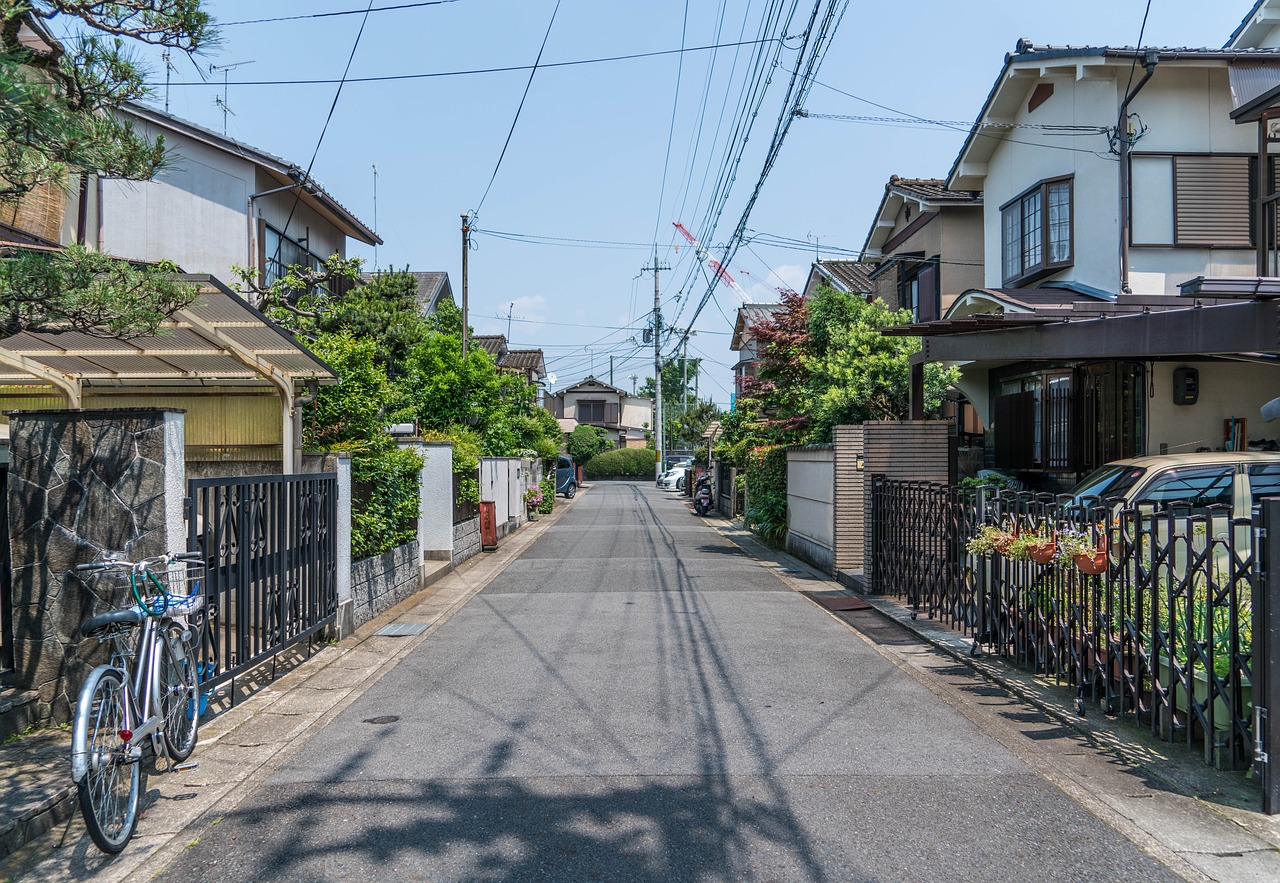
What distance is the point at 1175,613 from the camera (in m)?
5.38

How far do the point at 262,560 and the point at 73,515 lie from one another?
159 centimetres

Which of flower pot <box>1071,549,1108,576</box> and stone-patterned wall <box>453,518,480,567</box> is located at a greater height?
flower pot <box>1071,549,1108,576</box>

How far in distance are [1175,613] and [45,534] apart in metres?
6.78

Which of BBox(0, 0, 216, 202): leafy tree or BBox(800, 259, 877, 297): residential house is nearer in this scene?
BBox(0, 0, 216, 202): leafy tree

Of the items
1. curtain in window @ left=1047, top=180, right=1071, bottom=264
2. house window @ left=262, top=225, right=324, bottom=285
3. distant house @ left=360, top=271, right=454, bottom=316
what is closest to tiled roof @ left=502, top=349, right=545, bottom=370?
distant house @ left=360, top=271, right=454, bottom=316

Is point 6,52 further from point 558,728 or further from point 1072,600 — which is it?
point 1072,600

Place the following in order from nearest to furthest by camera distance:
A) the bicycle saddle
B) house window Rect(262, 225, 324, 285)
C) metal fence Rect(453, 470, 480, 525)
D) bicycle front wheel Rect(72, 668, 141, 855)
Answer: bicycle front wheel Rect(72, 668, 141, 855) < the bicycle saddle < metal fence Rect(453, 470, 480, 525) < house window Rect(262, 225, 324, 285)

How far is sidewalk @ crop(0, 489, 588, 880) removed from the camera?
416 centimetres

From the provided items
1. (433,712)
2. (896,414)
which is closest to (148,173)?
(433,712)

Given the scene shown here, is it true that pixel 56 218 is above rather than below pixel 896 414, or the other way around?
above

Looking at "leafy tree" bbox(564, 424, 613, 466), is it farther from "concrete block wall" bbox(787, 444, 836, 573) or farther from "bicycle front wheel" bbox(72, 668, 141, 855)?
"bicycle front wheel" bbox(72, 668, 141, 855)

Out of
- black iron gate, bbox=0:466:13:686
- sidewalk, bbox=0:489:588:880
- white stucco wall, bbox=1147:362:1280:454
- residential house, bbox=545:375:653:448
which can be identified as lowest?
sidewalk, bbox=0:489:588:880

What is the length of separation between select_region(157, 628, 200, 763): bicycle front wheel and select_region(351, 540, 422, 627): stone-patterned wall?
426 cm

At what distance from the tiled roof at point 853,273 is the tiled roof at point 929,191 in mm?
4525
